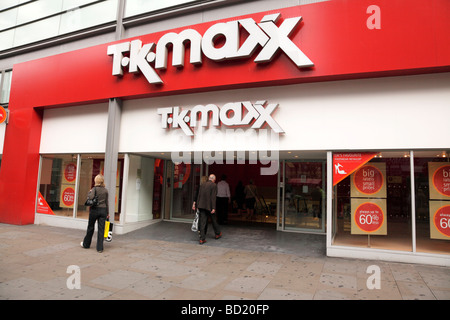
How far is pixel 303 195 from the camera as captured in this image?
30.5 ft

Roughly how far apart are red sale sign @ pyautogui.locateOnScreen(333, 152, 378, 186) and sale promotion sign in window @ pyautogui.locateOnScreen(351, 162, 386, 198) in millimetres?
233

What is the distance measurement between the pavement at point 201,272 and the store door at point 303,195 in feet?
2.95

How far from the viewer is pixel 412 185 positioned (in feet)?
21.0

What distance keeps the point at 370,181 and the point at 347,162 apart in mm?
769

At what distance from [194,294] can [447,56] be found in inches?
269

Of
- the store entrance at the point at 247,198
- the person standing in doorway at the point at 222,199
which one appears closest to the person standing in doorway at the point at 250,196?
the store entrance at the point at 247,198

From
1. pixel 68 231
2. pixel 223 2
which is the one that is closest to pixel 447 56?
pixel 223 2

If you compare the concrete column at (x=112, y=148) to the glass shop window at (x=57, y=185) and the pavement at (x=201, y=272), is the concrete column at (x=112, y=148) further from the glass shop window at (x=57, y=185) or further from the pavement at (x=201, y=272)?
the glass shop window at (x=57, y=185)

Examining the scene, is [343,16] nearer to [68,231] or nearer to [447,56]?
[447,56]

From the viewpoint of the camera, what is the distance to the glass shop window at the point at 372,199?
655 cm

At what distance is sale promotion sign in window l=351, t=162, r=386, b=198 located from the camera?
22.4 feet

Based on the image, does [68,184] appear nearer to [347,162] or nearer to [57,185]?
[57,185]

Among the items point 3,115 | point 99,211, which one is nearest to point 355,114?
point 99,211

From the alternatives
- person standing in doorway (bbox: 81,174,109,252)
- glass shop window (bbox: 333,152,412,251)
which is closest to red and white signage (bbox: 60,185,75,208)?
person standing in doorway (bbox: 81,174,109,252)
